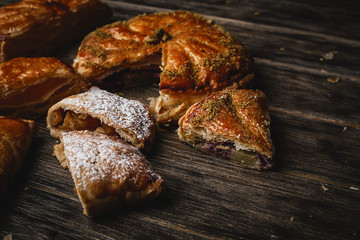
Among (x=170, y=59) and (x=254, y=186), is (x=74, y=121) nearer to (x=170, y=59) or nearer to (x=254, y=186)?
(x=170, y=59)

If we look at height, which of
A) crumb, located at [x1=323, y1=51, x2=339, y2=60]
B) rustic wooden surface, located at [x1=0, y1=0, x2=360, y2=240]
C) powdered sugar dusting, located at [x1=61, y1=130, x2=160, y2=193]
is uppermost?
crumb, located at [x1=323, y1=51, x2=339, y2=60]

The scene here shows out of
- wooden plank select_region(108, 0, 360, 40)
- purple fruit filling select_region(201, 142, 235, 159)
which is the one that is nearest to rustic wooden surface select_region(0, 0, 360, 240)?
purple fruit filling select_region(201, 142, 235, 159)

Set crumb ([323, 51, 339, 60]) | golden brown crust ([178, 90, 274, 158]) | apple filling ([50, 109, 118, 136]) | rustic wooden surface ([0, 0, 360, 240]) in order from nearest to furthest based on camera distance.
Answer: rustic wooden surface ([0, 0, 360, 240])
golden brown crust ([178, 90, 274, 158])
apple filling ([50, 109, 118, 136])
crumb ([323, 51, 339, 60])

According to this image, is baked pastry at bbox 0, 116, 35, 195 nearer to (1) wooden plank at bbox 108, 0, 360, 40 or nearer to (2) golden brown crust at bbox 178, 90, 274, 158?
(2) golden brown crust at bbox 178, 90, 274, 158

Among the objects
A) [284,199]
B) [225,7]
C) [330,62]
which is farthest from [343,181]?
[225,7]

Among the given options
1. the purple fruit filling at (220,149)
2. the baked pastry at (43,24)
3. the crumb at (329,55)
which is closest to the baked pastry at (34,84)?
the baked pastry at (43,24)

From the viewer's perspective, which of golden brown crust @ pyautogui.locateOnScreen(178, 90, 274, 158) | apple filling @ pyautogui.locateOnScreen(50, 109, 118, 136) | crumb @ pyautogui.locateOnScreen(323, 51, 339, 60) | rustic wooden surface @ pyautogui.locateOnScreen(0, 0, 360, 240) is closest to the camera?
rustic wooden surface @ pyautogui.locateOnScreen(0, 0, 360, 240)
